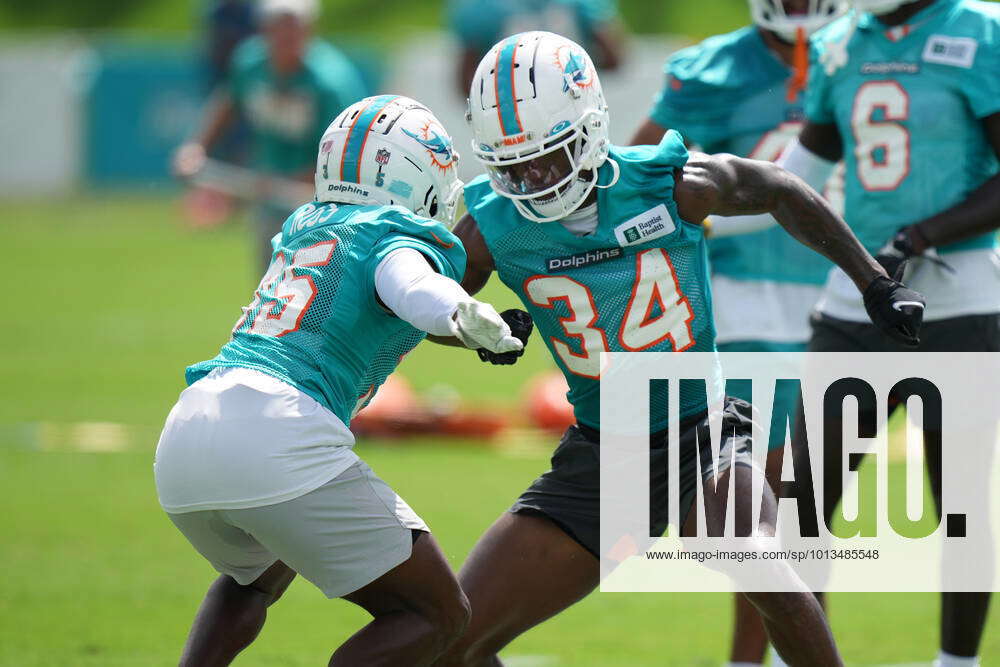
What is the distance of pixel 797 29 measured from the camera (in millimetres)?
5344

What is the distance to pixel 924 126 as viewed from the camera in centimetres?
477

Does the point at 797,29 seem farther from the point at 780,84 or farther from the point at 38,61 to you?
the point at 38,61

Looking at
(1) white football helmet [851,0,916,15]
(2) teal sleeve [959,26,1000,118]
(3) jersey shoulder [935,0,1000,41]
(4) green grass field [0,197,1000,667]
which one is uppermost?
(1) white football helmet [851,0,916,15]

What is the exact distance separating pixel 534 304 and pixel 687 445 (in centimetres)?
57

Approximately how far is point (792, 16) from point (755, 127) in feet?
1.34

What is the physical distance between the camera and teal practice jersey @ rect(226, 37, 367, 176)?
10297 millimetres

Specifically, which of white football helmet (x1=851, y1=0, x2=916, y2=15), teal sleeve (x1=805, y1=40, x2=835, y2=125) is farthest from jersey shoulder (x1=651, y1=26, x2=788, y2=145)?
white football helmet (x1=851, y1=0, x2=916, y2=15)

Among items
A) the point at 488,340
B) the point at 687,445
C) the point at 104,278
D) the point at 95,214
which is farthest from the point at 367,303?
the point at 95,214

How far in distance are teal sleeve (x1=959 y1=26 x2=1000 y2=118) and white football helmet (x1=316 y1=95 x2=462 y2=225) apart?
1671 mm

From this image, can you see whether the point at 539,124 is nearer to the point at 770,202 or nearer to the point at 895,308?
the point at 770,202

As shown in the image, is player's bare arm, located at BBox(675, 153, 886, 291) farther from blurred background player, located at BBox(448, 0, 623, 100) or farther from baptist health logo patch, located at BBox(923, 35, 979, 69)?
blurred background player, located at BBox(448, 0, 623, 100)

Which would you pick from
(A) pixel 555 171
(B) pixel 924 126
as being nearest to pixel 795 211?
(A) pixel 555 171

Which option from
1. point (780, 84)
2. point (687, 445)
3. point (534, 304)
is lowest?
point (687, 445)

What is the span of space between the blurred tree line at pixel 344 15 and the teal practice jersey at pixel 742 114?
1976cm
